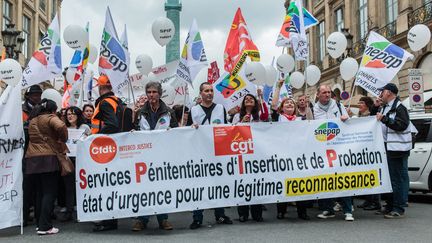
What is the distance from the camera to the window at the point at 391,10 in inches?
964

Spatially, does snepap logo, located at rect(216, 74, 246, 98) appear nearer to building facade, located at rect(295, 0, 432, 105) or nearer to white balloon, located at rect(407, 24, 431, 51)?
white balloon, located at rect(407, 24, 431, 51)

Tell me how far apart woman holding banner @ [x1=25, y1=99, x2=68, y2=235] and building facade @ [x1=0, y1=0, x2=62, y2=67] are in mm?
25239

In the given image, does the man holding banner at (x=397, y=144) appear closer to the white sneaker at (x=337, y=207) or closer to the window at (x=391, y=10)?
the white sneaker at (x=337, y=207)

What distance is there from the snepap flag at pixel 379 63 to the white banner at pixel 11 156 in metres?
5.60

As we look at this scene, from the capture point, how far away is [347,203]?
6.90 meters

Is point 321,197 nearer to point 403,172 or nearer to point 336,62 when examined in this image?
point 403,172

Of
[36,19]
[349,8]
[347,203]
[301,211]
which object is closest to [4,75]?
[301,211]

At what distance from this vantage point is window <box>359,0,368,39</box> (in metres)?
28.2

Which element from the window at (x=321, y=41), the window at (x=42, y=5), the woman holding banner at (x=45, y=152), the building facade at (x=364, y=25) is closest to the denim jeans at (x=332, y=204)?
the woman holding banner at (x=45, y=152)

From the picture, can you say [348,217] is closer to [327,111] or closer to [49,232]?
[327,111]

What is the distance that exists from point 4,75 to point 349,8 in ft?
84.3

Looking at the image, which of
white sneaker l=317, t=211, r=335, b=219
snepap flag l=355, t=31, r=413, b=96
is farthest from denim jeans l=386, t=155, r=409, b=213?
snepap flag l=355, t=31, r=413, b=96

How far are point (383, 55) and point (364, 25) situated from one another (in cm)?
2077

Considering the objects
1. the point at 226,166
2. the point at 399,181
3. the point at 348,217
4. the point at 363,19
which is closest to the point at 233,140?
the point at 226,166
